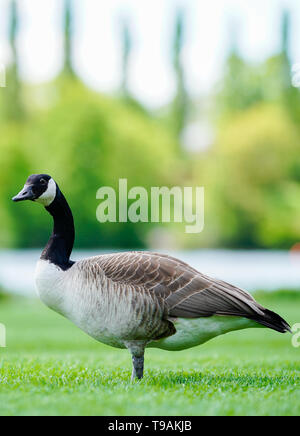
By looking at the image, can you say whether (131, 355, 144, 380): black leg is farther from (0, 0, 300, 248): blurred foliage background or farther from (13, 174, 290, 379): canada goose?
(0, 0, 300, 248): blurred foliage background

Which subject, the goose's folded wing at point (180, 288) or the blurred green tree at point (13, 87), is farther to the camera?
the blurred green tree at point (13, 87)

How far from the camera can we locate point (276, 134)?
41906mm

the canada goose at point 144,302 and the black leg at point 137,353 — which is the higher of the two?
the canada goose at point 144,302

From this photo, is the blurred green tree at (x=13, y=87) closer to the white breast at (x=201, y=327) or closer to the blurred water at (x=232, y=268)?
the blurred water at (x=232, y=268)

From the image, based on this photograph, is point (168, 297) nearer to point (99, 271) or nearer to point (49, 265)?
point (99, 271)

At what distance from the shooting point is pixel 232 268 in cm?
2864

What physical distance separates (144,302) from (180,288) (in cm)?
32

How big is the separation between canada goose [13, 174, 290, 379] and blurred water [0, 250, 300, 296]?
50.3 ft

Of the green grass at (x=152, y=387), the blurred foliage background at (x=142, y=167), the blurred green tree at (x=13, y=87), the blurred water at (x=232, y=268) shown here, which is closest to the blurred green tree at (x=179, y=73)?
the blurred foliage background at (x=142, y=167)

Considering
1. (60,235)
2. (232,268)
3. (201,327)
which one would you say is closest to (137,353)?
(201,327)

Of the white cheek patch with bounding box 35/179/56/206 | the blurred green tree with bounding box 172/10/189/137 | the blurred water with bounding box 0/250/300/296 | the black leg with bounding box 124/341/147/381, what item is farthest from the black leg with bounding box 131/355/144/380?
the blurred green tree with bounding box 172/10/189/137

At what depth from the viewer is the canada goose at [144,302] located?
16.5 ft
